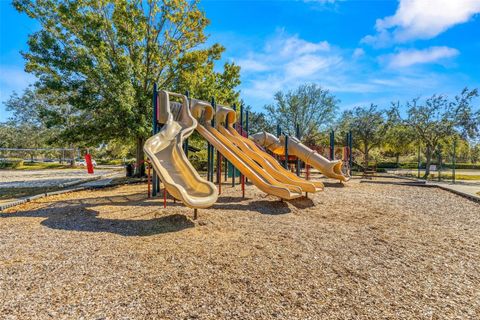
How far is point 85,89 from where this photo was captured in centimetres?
1288

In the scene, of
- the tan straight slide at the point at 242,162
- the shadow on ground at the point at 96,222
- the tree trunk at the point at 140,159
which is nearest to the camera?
the shadow on ground at the point at 96,222

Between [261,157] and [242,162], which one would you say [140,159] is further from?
[242,162]

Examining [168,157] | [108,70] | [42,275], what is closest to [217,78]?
[108,70]

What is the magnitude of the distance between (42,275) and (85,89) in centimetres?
1144

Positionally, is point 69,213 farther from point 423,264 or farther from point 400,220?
point 400,220

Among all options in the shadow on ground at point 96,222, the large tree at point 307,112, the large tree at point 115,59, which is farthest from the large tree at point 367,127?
the shadow on ground at point 96,222

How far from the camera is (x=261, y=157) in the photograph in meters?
9.46

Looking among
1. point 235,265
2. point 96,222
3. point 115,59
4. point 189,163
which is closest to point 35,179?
point 115,59

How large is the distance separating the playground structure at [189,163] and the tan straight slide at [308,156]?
3848 millimetres

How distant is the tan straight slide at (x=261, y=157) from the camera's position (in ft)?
28.3

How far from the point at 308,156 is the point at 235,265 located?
1042cm

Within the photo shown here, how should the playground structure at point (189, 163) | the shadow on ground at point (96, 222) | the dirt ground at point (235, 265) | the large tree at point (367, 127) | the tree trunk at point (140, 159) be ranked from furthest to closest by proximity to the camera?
the large tree at point (367, 127) < the tree trunk at point (140, 159) < the playground structure at point (189, 163) < the shadow on ground at point (96, 222) < the dirt ground at point (235, 265)

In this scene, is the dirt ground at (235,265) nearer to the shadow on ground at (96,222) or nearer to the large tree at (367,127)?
the shadow on ground at (96,222)

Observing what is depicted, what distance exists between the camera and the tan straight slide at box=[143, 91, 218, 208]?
5566mm
